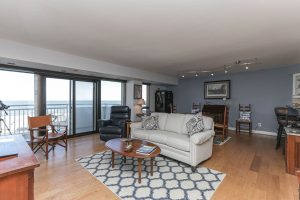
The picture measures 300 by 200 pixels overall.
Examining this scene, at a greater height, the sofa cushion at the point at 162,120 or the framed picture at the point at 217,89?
the framed picture at the point at 217,89

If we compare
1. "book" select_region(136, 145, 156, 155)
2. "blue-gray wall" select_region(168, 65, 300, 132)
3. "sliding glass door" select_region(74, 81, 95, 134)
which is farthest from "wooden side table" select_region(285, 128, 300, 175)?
"sliding glass door" select_region(74, 81, 95, 134)

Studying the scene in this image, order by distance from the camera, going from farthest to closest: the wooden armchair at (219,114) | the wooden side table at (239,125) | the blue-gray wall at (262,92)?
the wooden side table at (239,125) < the blue-gray wall at (262,92) < the wooden armchair at (219,114)

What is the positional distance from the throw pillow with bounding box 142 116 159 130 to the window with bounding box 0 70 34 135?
326 centimetres

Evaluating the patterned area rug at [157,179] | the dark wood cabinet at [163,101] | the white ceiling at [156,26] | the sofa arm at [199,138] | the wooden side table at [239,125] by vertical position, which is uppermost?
the white ceiling at [156,26]

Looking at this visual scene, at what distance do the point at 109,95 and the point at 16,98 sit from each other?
8.94 ft

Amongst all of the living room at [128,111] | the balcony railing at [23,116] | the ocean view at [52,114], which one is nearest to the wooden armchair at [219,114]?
the living room at [128,111]

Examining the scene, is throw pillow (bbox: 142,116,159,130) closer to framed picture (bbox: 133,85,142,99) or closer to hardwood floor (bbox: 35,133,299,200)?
hardwood floor (bbox: 35,133,299,200)

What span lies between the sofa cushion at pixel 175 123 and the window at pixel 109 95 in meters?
2.97

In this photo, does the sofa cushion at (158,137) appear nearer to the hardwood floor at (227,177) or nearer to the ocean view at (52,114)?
the hardwood floor at (227,177)

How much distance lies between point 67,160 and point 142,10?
9.82 ft

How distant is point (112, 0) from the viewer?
5.90 feet

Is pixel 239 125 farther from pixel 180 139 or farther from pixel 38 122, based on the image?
pixel 38 122

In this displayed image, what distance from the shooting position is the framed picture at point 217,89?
21.2ft

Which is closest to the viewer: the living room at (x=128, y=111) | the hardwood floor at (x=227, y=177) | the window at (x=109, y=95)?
the living room at (x=128, y=111)
